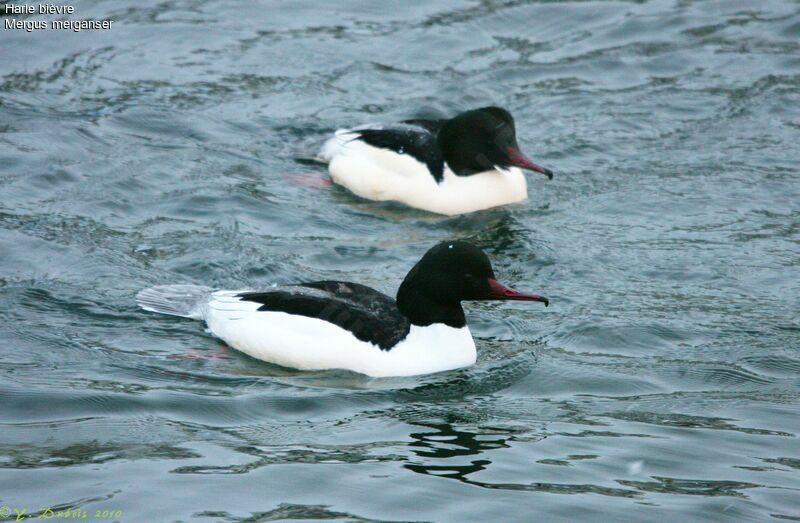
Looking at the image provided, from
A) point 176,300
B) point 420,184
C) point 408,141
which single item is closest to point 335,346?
point 176,300

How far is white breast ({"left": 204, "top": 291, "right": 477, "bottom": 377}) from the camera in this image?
26.8 feet

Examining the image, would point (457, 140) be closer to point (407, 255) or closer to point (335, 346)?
point (407, 255)

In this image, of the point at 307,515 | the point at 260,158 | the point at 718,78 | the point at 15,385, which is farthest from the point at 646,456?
the point at 718,78

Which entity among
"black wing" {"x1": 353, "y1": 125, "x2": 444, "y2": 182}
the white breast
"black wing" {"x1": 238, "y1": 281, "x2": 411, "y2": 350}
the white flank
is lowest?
the white breast

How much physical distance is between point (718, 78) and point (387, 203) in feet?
15.1

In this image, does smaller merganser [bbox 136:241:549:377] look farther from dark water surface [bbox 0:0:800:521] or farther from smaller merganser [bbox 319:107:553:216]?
smaller merganser [bbox 319:107:553:216]

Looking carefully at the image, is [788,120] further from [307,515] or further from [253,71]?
[307,515]

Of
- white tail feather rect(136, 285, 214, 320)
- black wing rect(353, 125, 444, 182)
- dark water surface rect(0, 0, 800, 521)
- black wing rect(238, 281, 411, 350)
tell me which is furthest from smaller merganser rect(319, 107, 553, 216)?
black wing rect(238, 281, 411, 350)

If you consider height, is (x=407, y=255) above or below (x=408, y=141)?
below

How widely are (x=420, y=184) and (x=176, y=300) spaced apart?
3362 mm

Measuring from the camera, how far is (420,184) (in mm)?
11625

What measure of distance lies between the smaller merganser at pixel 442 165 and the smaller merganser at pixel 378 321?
324cm

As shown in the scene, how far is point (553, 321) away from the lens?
9062 mm

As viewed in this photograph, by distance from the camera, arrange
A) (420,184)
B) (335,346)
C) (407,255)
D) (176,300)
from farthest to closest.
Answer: (420,184) < (407,255) < (176,300) < (335,346)
